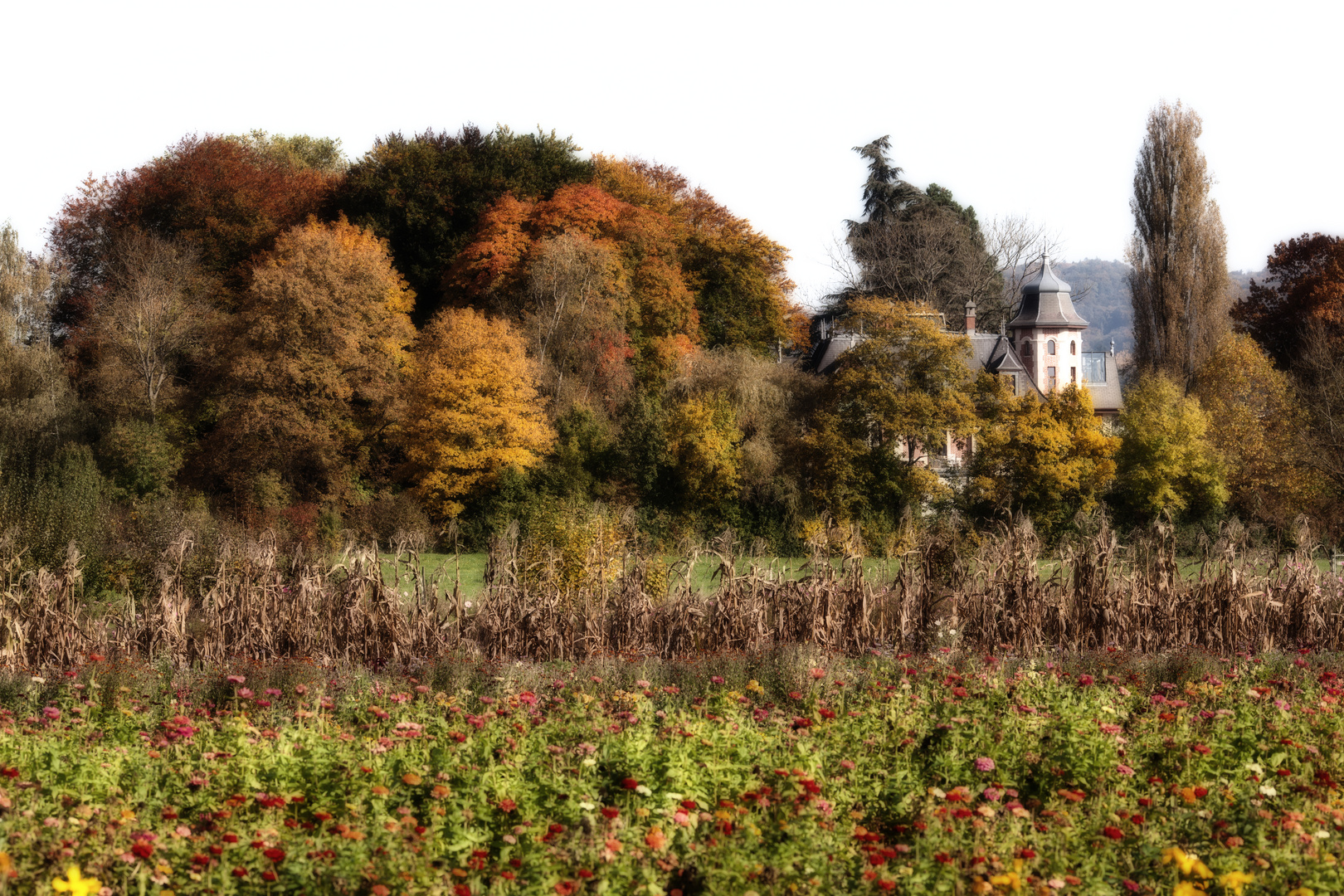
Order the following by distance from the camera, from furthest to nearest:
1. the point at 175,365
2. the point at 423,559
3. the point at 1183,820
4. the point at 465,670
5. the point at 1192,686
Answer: the point at 175,365 → the point at 423,559 → the point at 465,670 → the point at 1192,686 → the point at 1183,820

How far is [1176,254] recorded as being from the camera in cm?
4431

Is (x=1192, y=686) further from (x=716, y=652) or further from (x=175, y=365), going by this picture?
(x=175, y=365)

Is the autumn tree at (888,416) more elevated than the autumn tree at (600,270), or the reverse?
the autumn tree at (600,270)

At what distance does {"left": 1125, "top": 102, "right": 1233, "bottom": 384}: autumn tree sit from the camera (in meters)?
43.7

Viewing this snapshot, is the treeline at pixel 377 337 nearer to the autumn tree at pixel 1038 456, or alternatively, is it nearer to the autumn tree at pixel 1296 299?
the autumn tree at pixel 1038 456

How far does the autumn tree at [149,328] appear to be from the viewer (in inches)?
1350

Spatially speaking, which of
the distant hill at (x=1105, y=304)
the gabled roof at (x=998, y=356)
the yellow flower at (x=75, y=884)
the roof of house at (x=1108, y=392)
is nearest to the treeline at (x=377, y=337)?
the gabled roof at (x=998, y=356)

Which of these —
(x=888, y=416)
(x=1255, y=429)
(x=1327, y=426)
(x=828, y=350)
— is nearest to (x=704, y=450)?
(x=888, y=416)

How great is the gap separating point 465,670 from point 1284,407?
3341 cm

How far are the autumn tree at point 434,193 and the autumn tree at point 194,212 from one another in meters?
2.69

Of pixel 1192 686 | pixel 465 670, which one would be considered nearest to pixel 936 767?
pixel 1192 686

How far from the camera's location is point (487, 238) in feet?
123

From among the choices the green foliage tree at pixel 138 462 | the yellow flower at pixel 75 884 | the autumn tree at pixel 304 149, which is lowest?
the yellow flower at pixel 75 884

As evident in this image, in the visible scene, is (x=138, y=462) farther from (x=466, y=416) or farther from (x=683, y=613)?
(x=683, y=613)
